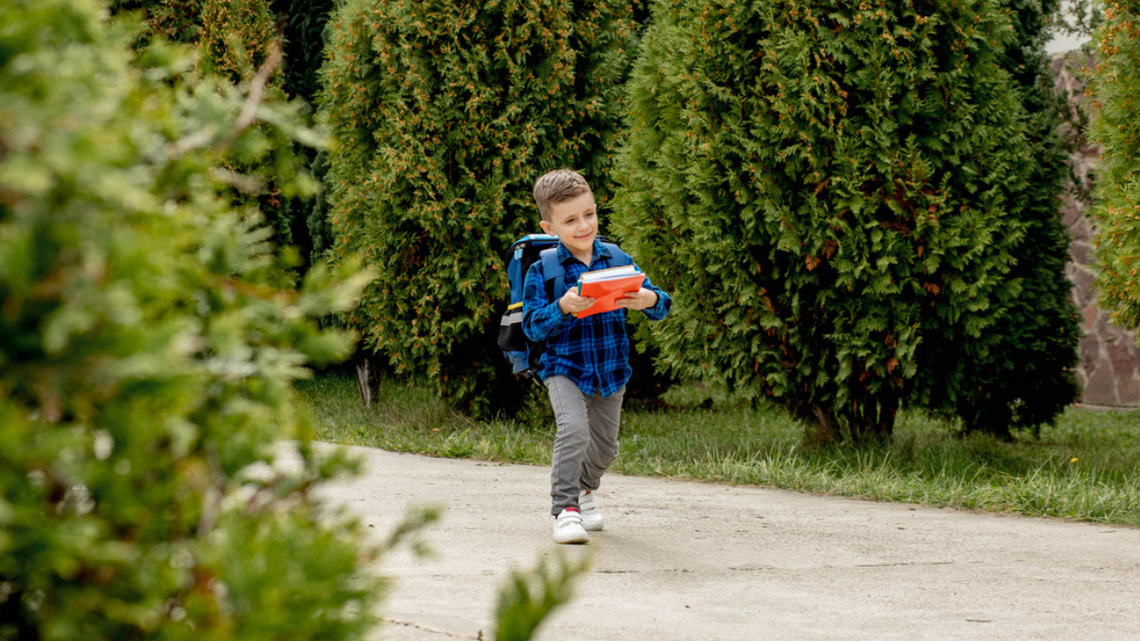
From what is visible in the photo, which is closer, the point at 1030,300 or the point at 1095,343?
the point at 1030,300

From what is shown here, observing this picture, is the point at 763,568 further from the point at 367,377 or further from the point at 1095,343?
the point at 1095,343

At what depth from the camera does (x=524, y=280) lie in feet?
15.6

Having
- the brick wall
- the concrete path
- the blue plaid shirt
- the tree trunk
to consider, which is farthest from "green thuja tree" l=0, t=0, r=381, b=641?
the brick wall

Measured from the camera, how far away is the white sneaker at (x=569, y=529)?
4.16 m

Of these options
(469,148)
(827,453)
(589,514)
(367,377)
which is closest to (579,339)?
(589,514)

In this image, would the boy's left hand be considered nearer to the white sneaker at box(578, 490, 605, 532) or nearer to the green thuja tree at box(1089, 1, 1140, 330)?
the white sneaker at box(578, 490, 605, 532)

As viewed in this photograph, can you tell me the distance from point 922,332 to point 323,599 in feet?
18.4

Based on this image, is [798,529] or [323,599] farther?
[798,529]

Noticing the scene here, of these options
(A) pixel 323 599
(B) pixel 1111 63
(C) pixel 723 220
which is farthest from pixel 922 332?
(A) pixel 323 599

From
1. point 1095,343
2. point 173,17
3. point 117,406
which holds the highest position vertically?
point 173,17

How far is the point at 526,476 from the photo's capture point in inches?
235

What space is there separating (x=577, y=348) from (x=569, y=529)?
34.0 inches

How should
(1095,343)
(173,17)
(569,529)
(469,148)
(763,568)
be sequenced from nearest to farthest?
(763,568)
(569,529)
(469,148)
(173,17)
(1095,343)

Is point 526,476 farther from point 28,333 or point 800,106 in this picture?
point 28,333
